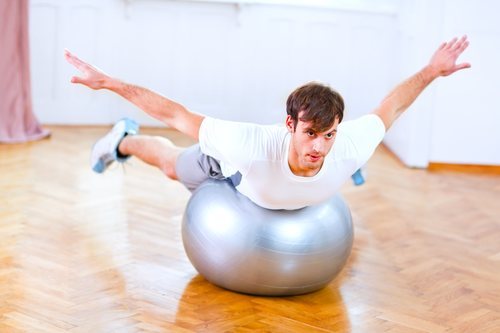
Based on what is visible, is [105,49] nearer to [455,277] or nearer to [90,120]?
[90,120]

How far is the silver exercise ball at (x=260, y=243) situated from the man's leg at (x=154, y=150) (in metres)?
0.41

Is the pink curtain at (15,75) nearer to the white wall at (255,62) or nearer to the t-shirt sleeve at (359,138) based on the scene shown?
the white wall at (255,62)

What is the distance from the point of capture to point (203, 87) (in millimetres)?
5379

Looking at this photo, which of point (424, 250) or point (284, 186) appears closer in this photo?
point (284, 186)

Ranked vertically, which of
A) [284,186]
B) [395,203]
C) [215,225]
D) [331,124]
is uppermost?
[331,124]

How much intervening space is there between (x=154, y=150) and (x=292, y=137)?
3.17 ft

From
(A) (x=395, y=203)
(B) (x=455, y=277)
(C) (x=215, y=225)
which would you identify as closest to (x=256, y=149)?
(C) (x=215, y=225)

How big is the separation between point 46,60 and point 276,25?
4.58ft

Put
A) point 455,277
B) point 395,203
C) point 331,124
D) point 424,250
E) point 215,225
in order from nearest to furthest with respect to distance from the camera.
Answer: point 331,124, point 215,225, point 455,277, point 424,250, point 395,203

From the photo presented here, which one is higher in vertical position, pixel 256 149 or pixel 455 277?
pixel 256 149

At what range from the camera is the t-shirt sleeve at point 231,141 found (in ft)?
8.93

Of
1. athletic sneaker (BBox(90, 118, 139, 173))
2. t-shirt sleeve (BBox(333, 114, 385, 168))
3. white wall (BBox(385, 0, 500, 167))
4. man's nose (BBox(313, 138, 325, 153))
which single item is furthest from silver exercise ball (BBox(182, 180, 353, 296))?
white wall (BBox(385, 0, 500, 167))

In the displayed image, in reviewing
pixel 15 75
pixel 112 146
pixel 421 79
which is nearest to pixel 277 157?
pixel 421 79

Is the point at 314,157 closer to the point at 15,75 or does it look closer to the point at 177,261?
the point at 177,261
